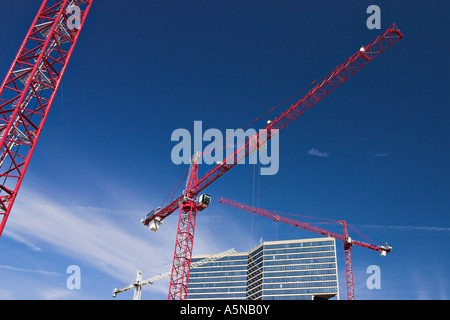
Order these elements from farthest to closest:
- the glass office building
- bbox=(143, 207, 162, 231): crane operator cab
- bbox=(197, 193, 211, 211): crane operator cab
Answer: the glass office building → bbox=(143, 207, 162, 231): crane operator cab → bbox=(197, 193, 211, 211): crane operator cab

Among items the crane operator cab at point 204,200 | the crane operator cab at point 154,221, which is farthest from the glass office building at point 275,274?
the crane operator cab at point 204,200

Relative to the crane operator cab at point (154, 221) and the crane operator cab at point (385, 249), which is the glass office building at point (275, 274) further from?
the crane operator cab at point (154, 221)

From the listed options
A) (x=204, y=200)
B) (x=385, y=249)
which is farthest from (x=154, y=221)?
(x=385, y=249)

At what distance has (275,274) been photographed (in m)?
175

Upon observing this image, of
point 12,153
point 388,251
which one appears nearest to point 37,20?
point 12,153

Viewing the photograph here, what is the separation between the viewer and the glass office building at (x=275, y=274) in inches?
6521

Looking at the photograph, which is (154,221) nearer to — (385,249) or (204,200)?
(204,200)

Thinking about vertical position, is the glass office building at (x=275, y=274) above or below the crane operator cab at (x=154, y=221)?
above

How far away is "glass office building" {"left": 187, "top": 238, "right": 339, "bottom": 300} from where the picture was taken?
543ft

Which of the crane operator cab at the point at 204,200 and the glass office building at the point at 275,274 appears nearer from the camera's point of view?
the crane operator cab at the point at 204,200

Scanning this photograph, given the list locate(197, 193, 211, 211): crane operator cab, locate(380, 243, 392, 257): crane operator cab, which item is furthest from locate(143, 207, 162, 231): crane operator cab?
locate(380, 243, 392, 257): crane operator cab

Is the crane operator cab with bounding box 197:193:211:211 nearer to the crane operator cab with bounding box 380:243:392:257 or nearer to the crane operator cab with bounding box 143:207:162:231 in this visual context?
the crane operator cab with bounding box 143:207:162:231

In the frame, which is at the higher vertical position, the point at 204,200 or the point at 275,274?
the point at 275,274

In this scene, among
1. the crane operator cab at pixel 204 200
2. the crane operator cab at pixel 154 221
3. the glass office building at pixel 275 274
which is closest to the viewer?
the crane operator cab at pixel 204 200
